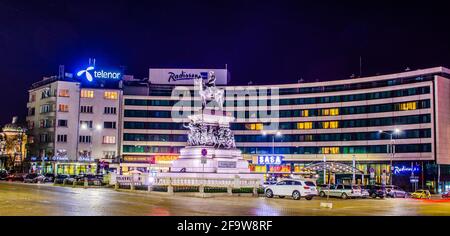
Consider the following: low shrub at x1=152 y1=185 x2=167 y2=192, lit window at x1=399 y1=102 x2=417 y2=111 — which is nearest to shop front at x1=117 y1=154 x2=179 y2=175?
lit window at x1=399 y1=102 x2=417 y2=111

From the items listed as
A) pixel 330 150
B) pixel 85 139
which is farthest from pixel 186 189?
pixel 85 139

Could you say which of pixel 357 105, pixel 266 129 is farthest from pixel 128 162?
pixel 357 105

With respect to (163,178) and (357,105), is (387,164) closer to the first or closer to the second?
(357,105)

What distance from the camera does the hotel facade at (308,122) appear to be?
104875mm

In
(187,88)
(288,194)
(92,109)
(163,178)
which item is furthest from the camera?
(187,88)

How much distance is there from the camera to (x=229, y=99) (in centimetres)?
13475

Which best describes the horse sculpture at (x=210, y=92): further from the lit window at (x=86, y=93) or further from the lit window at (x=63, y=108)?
the lit window at (x=63, y=108)

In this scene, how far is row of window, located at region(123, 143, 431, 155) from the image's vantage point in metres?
107

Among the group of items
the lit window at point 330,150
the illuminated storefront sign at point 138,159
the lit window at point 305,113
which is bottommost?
the illuminated storefront sign at point 138,159

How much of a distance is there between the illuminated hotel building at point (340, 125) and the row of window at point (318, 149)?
0.70 feet

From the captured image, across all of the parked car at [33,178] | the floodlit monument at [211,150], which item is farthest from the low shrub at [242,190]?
the parked car at [33,178]

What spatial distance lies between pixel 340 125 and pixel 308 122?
8.20 m

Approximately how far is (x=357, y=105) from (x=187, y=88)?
43.3 metres

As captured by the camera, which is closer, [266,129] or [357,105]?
[357,105]
